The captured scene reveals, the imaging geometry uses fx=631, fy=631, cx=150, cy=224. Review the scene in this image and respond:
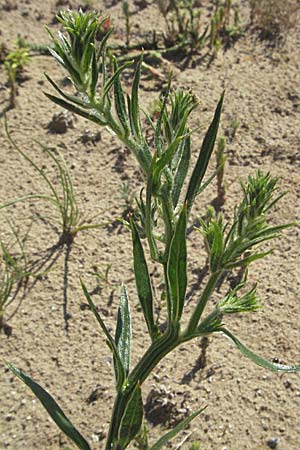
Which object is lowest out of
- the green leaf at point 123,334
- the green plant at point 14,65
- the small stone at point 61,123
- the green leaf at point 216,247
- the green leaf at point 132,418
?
the green leaf at point 132,418

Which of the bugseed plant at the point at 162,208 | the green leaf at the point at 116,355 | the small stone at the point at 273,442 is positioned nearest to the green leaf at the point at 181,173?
the bugseed plant at the point at 162,208

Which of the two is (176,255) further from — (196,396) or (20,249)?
(20,249)

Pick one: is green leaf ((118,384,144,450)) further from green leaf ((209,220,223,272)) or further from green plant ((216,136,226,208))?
green plant ((216,136,226,208))

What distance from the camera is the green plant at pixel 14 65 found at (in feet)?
11.7

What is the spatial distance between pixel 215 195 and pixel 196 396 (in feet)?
3.56

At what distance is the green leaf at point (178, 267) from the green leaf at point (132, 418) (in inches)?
8.3

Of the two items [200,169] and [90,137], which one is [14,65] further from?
[200,169]

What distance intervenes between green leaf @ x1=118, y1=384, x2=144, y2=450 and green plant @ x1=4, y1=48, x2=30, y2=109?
2425mm

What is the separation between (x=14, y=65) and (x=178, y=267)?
262 centimetres

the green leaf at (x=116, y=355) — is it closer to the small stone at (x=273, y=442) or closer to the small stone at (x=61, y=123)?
the small stone at (x=273, y=442)

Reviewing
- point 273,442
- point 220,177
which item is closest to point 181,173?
point 273,442

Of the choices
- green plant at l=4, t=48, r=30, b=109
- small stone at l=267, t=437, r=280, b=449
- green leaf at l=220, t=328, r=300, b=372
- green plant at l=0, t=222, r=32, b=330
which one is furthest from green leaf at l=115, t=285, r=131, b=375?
green plant at l=4, t=48, r=30, b=109

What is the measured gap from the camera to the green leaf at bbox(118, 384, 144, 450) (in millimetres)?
1501

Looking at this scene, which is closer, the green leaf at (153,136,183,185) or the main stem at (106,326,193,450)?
the green leaf at (153,136,183,185)
